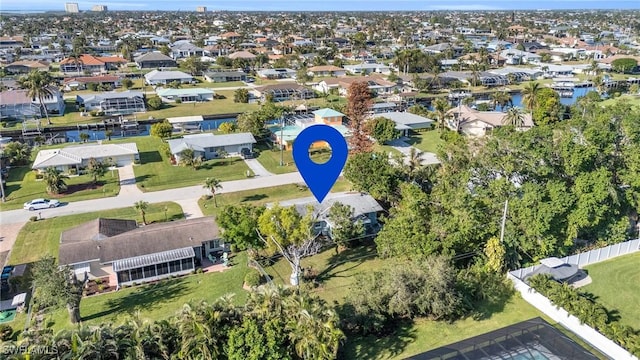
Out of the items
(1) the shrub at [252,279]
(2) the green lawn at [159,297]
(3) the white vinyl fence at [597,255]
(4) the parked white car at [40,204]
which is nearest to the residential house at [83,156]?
(4) the parked white car at [40,204]

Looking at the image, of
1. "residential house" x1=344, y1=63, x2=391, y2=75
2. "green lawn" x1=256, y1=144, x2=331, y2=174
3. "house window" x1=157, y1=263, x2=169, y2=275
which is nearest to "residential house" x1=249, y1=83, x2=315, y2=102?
"residential house" x1=344, y1=63, x2=391, y2=75

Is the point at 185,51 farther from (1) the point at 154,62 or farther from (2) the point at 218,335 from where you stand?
(2) the point at 218,335

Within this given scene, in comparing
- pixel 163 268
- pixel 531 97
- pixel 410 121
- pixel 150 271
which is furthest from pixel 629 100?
pixel 150 271

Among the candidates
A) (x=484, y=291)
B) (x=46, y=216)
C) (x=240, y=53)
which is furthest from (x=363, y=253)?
(x=240, y=53)

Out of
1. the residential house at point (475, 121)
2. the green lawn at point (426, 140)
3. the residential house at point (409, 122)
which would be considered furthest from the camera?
the residential house at point (409, 122)

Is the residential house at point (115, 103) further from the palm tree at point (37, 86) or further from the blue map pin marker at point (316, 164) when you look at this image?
the blue map pin marker at point (316, 164)

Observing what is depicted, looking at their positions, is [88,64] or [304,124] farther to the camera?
[88,64]

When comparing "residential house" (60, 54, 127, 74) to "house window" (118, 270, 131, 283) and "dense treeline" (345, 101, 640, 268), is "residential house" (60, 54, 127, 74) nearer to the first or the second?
"house window" (118, 270, 131, 283)
